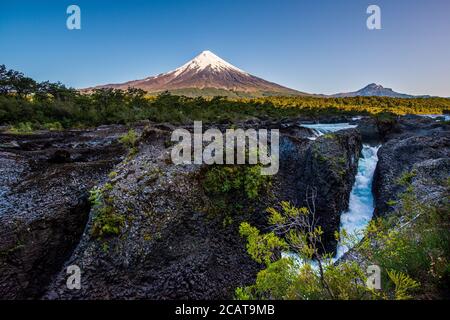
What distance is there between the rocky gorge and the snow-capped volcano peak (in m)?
180

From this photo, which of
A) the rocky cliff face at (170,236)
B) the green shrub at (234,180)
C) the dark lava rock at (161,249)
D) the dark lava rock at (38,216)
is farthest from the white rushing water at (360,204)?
the dark lava rock at (38,216)

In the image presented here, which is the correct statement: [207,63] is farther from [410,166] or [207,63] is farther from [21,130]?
[410,166]

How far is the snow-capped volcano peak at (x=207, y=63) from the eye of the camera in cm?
18255

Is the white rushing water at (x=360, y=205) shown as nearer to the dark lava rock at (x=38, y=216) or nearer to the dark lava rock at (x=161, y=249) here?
the dark lava rock at (x=161, y=249)

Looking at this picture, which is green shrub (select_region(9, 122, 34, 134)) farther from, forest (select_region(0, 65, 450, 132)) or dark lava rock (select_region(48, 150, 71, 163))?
dark lava rock (select_region(48, 150, 71, 163))

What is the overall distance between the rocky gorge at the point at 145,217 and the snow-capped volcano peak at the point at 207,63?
180061 millimetres

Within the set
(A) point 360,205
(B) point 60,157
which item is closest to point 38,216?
(B) point 60,157

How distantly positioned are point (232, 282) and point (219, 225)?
1.99 meters

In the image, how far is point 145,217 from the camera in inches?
328

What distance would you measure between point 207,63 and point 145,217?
7454 inches

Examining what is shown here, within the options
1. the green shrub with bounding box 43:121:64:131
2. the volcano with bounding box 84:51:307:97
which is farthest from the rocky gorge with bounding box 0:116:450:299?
the volcano with bounding box 84:51:307:97

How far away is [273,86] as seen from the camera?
6836 inches

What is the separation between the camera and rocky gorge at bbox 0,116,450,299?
7.01m
